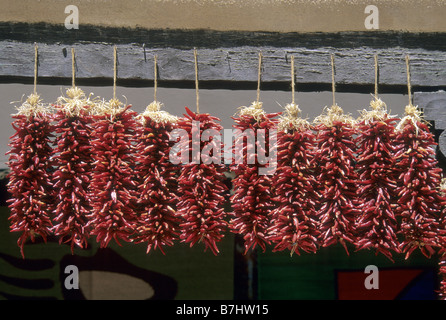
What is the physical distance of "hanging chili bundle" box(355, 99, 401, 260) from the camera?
233 cm

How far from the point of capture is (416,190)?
238 centimetres

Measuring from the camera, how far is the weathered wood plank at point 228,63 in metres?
2.79

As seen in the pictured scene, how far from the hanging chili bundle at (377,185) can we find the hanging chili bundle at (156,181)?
1.05 m

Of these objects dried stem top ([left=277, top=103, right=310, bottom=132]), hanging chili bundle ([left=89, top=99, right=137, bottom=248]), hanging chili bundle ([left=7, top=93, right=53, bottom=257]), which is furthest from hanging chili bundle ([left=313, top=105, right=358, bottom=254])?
hanging chili bundle ([left=7, top=93, right=53, bottom=257])

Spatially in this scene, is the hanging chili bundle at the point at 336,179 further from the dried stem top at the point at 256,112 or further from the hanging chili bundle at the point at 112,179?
the hanging chili bundle at the point at 112,179

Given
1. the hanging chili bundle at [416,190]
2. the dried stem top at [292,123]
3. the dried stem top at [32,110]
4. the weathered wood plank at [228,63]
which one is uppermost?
the weathered wood plank at [228,63]

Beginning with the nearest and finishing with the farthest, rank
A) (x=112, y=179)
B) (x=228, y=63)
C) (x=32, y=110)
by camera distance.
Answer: (x=112, y=179)
(x=32, y=110)
(x=228, y=63)

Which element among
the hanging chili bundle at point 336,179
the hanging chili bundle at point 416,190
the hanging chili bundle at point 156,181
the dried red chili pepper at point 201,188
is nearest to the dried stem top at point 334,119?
the hanging chili bundle at point 336,179

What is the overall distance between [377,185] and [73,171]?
5.57ft

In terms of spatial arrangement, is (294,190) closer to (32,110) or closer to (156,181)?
(156,181)

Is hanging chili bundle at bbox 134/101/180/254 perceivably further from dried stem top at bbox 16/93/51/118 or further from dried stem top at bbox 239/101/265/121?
dried stem top at bbox 16/93/51/118

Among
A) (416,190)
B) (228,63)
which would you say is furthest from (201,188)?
(416,190)

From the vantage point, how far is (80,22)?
9.31ft
